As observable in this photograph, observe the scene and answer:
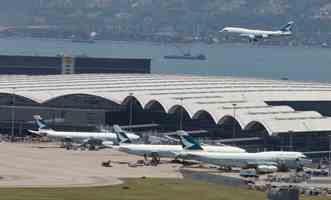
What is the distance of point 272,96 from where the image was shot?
439ft

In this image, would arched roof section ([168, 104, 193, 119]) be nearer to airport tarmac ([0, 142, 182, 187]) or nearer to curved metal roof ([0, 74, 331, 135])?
curved metal roof ([0, 74, 331, 135])

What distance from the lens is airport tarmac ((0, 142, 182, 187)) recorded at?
96.2 meters

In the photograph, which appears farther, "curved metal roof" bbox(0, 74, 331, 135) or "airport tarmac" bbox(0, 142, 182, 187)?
"curved metal roof" bbox(0, 74, 331, 135)

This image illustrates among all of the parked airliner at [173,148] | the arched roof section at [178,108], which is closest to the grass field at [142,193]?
the parked airliner at [173,148]

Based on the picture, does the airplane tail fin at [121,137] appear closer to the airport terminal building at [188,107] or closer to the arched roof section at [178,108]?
the airport terminal building at [188,107]

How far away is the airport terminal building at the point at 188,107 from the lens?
120000 millimetres

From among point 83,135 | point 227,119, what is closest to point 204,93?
Answer: point 227,119

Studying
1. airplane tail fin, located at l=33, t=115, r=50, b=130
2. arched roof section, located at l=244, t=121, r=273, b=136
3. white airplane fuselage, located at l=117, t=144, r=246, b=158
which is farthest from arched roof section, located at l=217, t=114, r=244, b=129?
airplane tail fin, located at l=33, t=115, r=50, b=130

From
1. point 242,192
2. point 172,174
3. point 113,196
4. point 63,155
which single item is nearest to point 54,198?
point 113,196

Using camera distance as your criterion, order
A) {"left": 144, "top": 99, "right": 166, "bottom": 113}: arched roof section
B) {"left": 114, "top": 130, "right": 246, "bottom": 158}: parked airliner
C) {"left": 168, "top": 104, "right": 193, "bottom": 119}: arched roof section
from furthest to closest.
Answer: {"left": 144, "top": 99, "right": 166, "bottom": 113}: arched roof section → {"left": 168, "top": 104, "right": 193, "bottom": 119}: arched roof section → {"left": 114, "top": 130, "right": 246, "bottom": 158}: parked airliner

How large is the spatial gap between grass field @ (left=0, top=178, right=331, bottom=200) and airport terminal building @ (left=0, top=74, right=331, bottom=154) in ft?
85.4

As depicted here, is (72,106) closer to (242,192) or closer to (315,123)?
(315,123)

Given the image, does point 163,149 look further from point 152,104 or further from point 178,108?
point 152,104

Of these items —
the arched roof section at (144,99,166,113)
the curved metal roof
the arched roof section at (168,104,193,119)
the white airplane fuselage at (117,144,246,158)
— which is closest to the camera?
the white airplane fuselage at (117,144,246,158)
